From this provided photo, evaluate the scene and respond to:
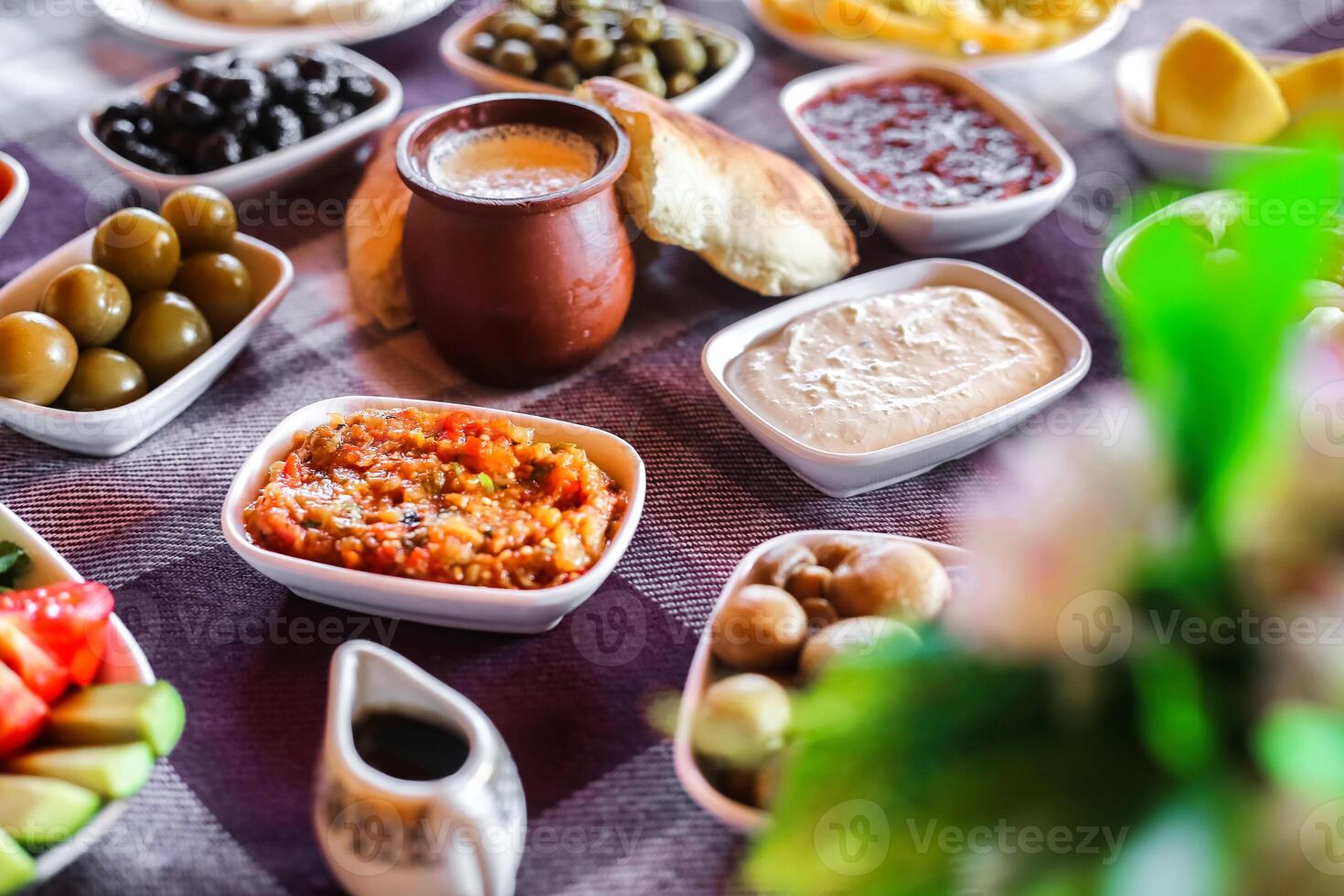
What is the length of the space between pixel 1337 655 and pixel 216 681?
1128 mm

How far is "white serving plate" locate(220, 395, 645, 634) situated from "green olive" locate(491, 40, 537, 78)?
1012 mm

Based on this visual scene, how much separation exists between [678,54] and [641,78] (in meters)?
0.15

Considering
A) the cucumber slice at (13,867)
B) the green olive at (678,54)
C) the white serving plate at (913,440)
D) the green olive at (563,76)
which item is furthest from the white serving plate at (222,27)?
the cucumber slice at (13,867)

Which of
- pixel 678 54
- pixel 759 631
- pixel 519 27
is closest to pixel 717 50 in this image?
pixel 678 54

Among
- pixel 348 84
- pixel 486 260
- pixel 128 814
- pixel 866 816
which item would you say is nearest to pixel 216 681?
pixel 128 814

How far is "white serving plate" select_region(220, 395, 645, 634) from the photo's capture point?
4.07 feet

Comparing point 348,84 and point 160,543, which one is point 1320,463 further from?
point 348,84

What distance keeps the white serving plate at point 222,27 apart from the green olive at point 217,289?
0.86 m

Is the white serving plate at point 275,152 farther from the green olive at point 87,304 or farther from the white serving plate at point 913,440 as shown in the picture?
the white serving plate at point 913,440

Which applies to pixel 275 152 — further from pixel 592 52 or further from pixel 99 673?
pixel 99 673

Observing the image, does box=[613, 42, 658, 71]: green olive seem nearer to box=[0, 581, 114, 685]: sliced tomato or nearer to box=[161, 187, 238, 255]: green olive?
box=[161, 187, 238, 255]: green olive

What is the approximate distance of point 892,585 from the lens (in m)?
1.18

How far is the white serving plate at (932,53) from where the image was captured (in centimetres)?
237

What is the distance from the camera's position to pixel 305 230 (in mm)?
2088
